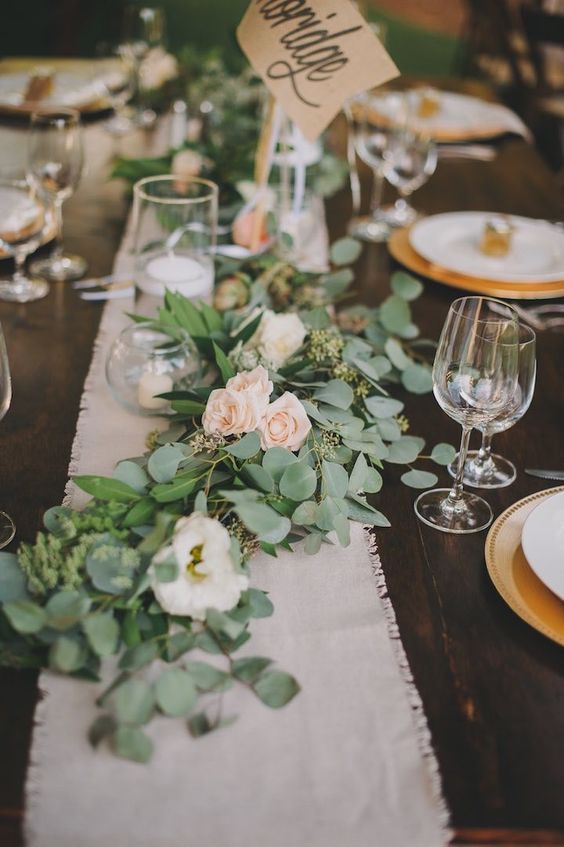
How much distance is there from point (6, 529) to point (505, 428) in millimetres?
477

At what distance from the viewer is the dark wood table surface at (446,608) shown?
61 centimetres

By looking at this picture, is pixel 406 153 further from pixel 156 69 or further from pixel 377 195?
pixel 156 69

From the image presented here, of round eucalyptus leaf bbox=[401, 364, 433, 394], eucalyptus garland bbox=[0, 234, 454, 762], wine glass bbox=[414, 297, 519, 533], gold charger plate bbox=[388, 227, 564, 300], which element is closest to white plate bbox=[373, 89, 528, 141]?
gold charger plate bbox=[388, 227, 564, 300]

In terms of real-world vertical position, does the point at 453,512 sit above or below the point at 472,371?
below

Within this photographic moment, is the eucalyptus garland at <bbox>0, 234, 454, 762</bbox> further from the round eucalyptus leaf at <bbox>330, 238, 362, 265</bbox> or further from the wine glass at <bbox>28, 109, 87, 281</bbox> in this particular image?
the wine glass at <bbox>28, 109, 87, 281</bbox>

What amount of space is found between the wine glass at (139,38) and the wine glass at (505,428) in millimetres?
1465

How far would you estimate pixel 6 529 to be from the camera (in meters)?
0.83

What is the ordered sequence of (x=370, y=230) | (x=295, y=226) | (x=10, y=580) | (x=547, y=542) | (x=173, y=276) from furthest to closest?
(x=370, y=230)
(x=295, y=226)
(x=173, y=276)
(x=547, y=542)
(x=10, y=580)

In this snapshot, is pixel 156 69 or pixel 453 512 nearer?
pixel 453 512

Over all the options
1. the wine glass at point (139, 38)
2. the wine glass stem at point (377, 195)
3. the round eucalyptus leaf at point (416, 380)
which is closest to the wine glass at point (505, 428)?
the round eucalyptus leaf at point (416, 380)

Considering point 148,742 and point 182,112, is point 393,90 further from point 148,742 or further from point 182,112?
point 148,742

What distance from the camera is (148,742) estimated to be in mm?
607

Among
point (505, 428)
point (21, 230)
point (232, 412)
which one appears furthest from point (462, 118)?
point (232, 412)

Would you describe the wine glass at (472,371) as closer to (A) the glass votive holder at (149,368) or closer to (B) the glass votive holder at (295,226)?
(A) the glass votive holder at (149,368)
